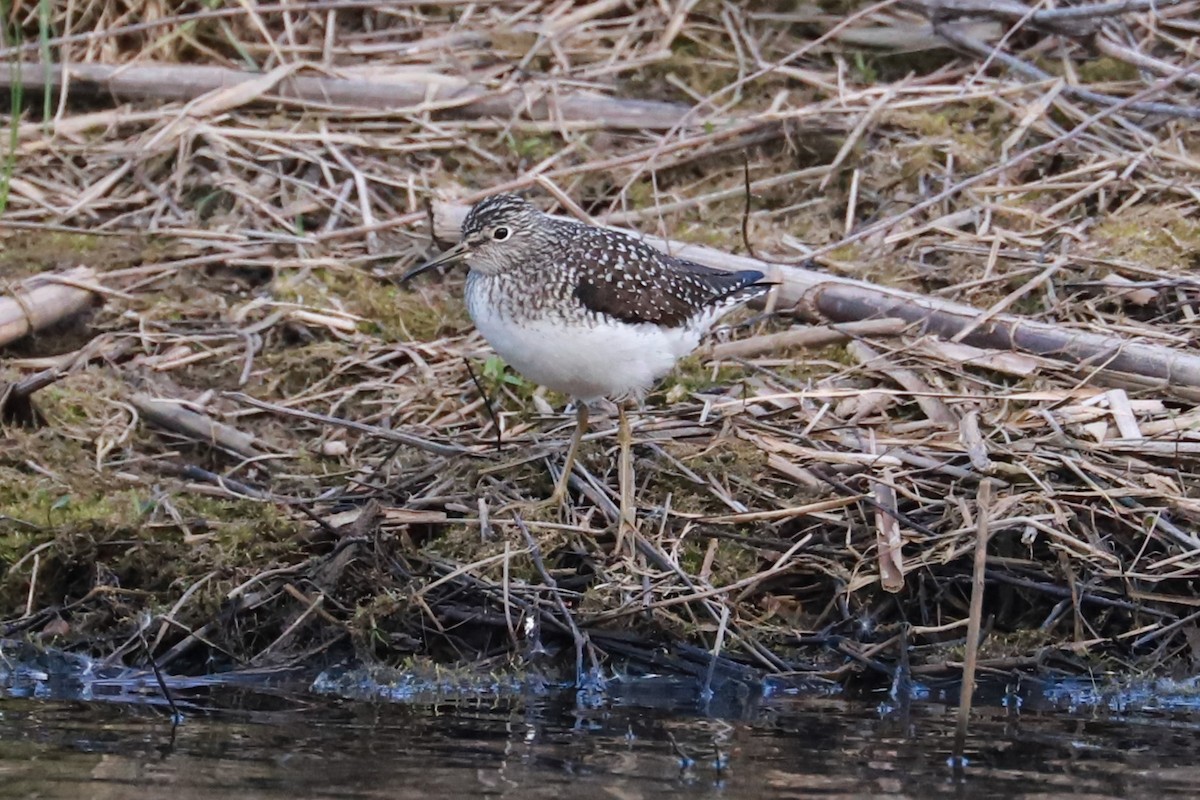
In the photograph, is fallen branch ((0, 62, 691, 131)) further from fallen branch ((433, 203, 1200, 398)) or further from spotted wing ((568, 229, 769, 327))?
spotted wing ((568, 229, 769, 327))

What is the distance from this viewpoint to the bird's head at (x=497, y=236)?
6.08 meters

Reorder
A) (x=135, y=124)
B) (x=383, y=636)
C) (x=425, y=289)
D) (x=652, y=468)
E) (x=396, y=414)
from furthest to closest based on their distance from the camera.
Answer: (x=135, y=124) → (x=425, y=289) → (x=396, y=414) → (x=652, y=468) → (x=383, y=636)

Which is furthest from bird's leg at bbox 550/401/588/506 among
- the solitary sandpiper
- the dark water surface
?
the dark water surface

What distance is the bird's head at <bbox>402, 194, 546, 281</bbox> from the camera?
6.08m

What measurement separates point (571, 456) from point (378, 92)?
3.32 metres

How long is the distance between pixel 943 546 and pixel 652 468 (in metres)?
1.13

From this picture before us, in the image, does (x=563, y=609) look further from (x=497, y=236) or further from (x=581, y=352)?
(x=497, y=236)

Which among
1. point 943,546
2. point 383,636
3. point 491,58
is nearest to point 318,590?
point 383,636

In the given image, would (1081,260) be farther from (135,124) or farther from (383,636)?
(135,124)

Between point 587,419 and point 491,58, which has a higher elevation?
point 491,58

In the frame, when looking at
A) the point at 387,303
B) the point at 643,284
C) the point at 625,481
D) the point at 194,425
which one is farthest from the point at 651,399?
the point at 194,425

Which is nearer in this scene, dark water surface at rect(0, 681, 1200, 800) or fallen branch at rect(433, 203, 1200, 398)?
dark water surface at rect(0, 681, 1200, 800)

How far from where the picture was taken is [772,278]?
22.9 ft

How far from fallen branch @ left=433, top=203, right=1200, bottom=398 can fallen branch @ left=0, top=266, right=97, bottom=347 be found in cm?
165
